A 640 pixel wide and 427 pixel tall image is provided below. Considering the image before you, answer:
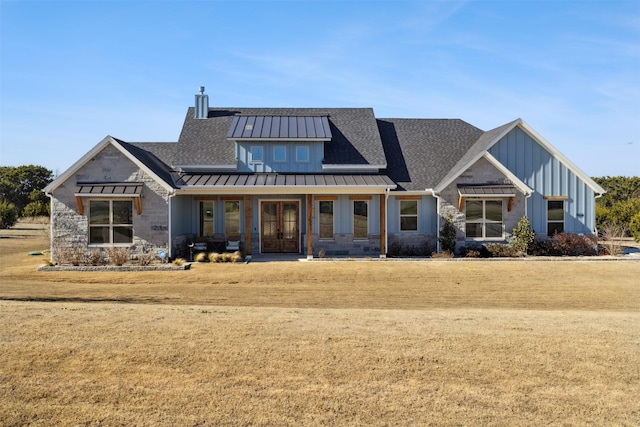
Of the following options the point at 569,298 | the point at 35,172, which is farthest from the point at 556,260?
the point at 35,172

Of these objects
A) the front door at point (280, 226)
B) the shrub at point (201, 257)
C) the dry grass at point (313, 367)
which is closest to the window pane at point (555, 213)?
the front door at point (280, 226)

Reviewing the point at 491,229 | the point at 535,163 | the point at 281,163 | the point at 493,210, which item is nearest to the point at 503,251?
the point at 491,229

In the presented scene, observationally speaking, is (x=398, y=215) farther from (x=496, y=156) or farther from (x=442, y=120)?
(x=442, y=120)

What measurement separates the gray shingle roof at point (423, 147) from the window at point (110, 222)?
39.1 feet

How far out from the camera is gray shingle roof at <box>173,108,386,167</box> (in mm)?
24219

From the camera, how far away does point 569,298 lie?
48.7ft

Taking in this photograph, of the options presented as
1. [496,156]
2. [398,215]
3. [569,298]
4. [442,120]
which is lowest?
[569,298]

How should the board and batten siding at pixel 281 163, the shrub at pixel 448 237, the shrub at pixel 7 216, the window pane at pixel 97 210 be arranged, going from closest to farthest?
the window pane at pixel 97 210, the shrub at pixel 448 237, the board and batten siding at pixel 281 163, the shrub at pixel 7 216

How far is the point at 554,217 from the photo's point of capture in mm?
23594

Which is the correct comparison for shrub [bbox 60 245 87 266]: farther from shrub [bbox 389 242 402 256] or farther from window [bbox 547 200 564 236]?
window [bbox 547 200 564 236]

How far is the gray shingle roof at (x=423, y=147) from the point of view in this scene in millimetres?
24469

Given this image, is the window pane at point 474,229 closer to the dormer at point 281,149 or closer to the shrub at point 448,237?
the shrub at point 448,237

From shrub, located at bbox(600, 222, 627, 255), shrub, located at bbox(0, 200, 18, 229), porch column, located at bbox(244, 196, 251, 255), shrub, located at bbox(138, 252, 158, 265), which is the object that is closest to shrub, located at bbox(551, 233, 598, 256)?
shrub, located at bbox(600, 222, 627, 255)

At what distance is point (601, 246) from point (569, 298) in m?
10.8
